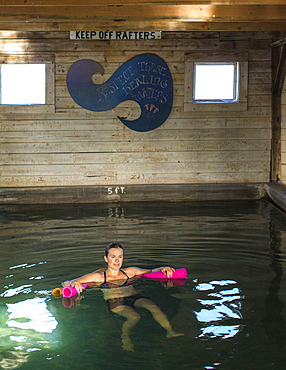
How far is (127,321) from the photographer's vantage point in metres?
4.17

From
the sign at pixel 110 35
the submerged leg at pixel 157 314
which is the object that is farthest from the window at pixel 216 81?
the submerged leg at pixel 157 314

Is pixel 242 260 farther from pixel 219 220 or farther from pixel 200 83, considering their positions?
pixel 200 83

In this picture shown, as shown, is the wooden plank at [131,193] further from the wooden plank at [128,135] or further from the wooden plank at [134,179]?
the wooden plank at [128,135]

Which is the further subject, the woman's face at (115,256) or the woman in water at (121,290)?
the woman's face at (115,256)

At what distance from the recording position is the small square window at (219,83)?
1020 centimetres

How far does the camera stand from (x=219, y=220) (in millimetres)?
8148

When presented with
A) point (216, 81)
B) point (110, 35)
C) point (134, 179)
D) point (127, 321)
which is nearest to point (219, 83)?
point (216, 81)

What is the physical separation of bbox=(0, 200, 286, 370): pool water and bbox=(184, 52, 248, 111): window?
245 centimetres

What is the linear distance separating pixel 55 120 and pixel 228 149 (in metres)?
3.36

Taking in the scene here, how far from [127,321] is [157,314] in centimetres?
26

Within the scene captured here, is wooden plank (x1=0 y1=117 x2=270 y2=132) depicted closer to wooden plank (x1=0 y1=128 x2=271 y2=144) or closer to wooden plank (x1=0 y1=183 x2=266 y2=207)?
wooden plank (x1=0 y1=128 x2=271 y2=144)

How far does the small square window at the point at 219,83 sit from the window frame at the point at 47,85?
2.71 metres

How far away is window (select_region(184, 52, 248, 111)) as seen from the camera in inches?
395

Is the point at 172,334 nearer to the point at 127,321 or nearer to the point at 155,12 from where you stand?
the point at 127,321
